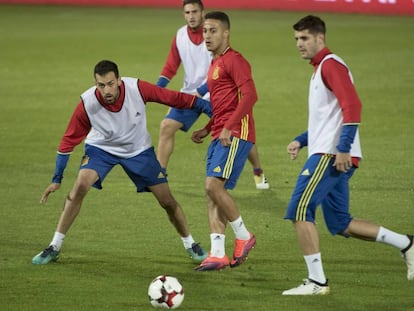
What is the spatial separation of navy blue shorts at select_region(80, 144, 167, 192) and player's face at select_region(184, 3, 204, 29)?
3957mm

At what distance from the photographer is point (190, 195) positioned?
13.4 m

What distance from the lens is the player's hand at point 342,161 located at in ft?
28.3

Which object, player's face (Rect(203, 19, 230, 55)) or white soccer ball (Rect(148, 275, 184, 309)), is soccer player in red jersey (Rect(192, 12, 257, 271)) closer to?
player's face (Rect(203, 19, 230, 55))

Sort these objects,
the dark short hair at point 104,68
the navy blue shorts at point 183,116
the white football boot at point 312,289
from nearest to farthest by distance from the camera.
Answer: the white football boot at point 312,289, the dark short hair at point 104,68, the navy blue shorts at point 183,116

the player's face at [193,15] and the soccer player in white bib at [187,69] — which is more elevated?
the player's face at [193,15]

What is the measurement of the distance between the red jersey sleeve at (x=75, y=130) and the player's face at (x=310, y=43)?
2288 mm

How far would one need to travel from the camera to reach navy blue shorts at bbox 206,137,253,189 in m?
9.99

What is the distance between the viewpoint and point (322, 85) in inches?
350

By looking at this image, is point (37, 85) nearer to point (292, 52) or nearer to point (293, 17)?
point (292, 52)

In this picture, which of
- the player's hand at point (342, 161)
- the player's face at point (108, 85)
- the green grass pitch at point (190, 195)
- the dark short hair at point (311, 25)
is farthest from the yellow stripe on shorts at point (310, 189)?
the player's face at point (108, 85)

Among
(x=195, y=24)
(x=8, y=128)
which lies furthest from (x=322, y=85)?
(x=8, y=128)

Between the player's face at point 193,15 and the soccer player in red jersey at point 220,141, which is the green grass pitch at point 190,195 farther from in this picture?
the player's face at point 193,15

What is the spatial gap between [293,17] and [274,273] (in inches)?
878

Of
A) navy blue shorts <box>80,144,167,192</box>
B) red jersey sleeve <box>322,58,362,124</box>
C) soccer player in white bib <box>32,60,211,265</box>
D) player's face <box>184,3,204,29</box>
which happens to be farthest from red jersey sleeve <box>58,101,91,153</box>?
player's face <box>184,3,204,29</box>
